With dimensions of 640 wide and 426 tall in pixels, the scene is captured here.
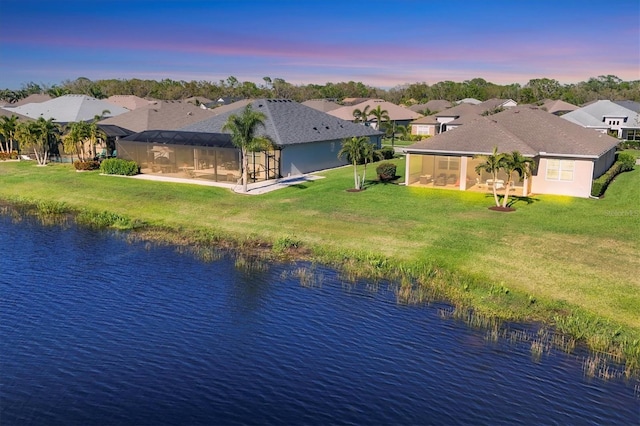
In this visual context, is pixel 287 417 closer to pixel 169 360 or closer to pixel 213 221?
pixel 169 360

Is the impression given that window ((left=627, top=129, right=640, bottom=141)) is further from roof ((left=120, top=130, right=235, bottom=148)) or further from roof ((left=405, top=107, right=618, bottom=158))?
roof ((left=120, top=130, right=235, bottom=148))

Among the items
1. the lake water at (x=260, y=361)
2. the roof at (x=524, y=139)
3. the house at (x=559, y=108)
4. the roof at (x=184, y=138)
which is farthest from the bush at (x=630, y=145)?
the lake water at (x=260, y=361)

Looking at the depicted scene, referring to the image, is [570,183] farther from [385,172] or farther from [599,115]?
[599,115]

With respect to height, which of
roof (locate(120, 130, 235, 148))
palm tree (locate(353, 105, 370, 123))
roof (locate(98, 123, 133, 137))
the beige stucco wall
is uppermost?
palm tree (locate(353, 105, 370, 123))

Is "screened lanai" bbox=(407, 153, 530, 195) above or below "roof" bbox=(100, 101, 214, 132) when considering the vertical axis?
below

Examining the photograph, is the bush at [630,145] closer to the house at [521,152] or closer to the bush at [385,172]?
the house at [521,152]

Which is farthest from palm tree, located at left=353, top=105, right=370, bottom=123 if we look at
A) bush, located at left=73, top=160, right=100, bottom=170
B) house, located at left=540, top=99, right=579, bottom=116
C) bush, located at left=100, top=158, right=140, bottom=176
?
bush, located at left=73, top=160, right=100, bottom=170

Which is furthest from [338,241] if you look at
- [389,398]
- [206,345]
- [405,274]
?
[389,398]
